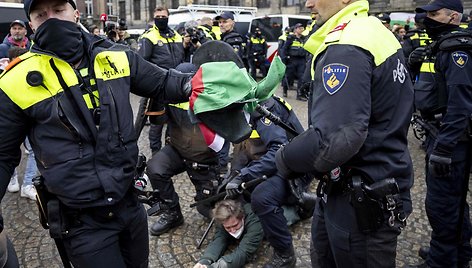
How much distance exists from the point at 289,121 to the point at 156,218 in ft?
5.95

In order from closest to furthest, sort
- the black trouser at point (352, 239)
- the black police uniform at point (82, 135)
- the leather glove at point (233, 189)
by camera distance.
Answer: the black police uniform at point (82, 135)
the black trouser at point (352, 239)
the leather glove at point (233, 189)

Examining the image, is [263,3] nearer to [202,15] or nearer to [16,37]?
[202,15]

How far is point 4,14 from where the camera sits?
8703 mm

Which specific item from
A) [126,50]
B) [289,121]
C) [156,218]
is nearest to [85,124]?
[126,50]

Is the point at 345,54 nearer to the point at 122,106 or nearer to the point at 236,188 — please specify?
the point at 122,106

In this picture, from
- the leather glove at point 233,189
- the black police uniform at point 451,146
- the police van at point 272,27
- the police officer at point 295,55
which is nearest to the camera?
the black police uniform at point 451,146

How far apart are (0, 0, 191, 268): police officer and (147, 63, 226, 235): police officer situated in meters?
1.79

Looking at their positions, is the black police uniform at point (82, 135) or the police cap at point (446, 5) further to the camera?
the police cap at point (446, 5)

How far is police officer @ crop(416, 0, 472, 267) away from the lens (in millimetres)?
2822

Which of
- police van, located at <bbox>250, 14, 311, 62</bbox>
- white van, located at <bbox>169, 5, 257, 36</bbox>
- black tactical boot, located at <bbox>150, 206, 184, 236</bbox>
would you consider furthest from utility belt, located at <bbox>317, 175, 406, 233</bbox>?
white van, located at <bbox>169, 5, 257, 36</bbox>

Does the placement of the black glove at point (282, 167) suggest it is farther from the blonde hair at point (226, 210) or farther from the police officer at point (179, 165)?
the police officer at point (179, 165)

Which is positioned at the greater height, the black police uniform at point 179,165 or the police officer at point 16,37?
the police officer at point 16,37

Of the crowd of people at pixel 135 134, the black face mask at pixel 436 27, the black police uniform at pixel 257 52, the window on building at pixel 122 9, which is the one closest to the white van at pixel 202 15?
the black police uniform at pixel 257 52

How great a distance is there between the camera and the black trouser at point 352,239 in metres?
1.86
